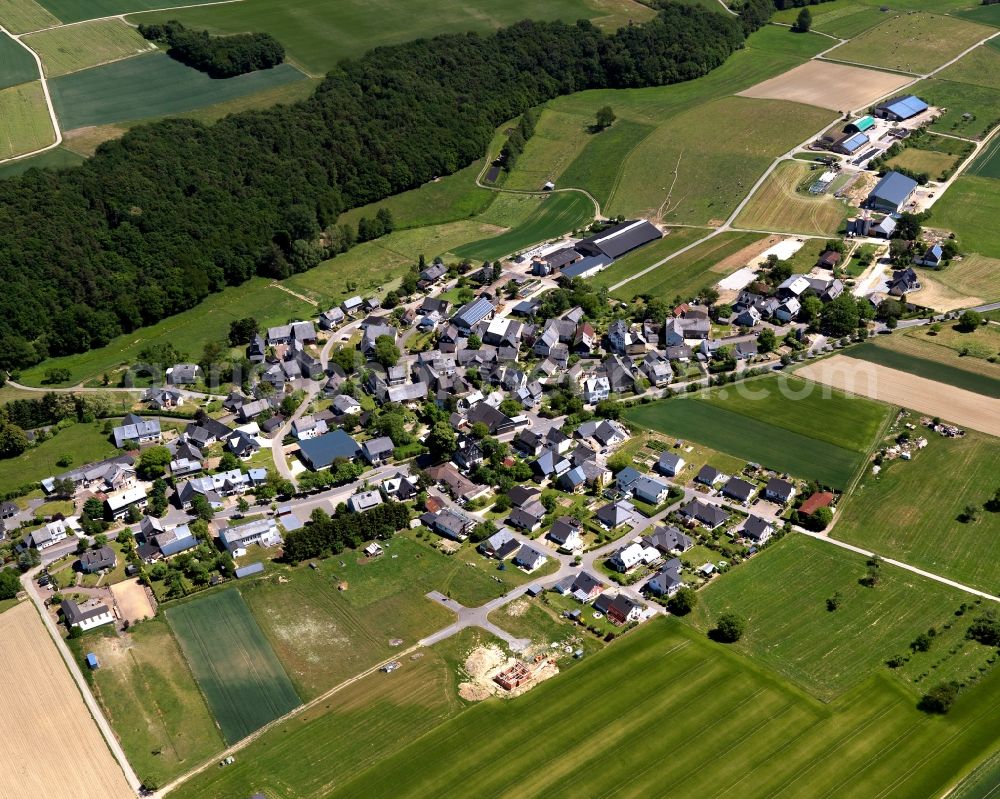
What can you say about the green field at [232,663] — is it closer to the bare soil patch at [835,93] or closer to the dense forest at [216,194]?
the dense forest at [216,194]

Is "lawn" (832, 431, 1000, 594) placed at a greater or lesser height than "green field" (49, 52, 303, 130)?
lesser

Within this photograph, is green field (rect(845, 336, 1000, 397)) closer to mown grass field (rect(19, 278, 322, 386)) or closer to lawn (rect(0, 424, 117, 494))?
mown grass field (rect(19, 278, 322, 386))

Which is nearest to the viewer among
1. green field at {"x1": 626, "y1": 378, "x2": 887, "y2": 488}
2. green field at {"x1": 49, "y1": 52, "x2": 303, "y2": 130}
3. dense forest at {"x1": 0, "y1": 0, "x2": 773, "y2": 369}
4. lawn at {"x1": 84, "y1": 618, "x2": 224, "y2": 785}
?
lawn at {"x1": 84, "y1": 618, "x2": 224, "y2": 785}

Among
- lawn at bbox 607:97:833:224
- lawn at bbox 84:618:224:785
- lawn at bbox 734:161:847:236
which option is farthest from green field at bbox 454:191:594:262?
lawn at bbox 84:618:224:785

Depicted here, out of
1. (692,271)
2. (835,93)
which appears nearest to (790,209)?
(692,271)

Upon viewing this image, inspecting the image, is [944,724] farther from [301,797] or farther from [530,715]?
[301,797]

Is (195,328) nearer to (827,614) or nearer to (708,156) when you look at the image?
(708,156)
